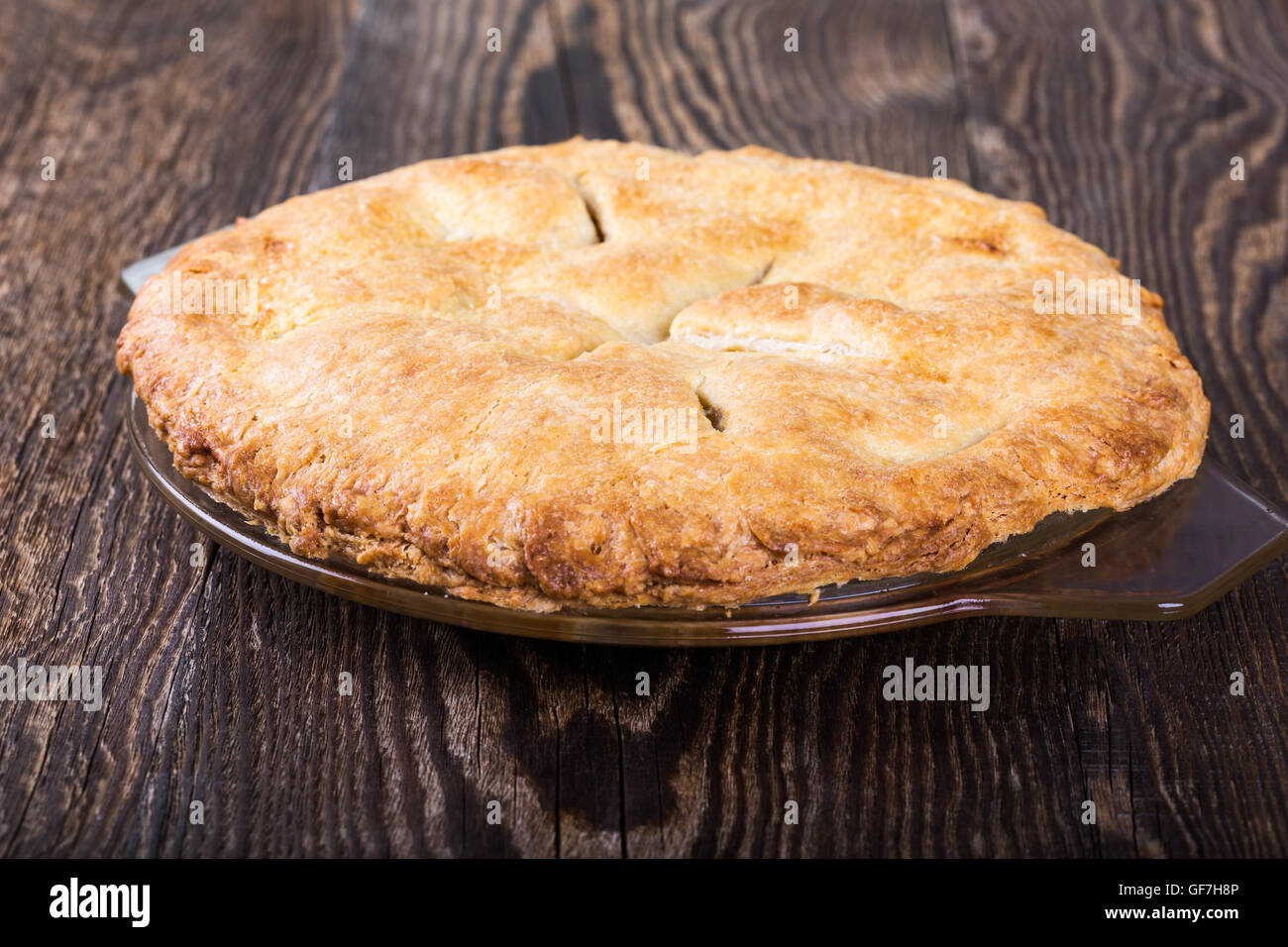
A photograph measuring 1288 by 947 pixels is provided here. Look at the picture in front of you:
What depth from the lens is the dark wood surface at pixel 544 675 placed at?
179cm

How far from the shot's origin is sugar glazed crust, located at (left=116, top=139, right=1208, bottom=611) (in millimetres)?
1764

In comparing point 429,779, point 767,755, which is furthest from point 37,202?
point 767,755

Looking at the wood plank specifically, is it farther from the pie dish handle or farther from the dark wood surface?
the pie dish handle

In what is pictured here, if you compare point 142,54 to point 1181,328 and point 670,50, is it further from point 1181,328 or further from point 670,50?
point 1181,328

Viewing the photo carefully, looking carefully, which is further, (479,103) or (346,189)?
(479,103)

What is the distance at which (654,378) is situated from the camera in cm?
196

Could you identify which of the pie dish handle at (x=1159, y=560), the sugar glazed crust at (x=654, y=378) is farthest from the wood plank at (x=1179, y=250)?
the sugar glazed crust at (x=654, y=378)

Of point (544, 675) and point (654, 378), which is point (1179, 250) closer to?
point (654, 378)

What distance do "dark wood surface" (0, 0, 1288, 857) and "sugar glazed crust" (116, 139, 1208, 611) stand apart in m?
0.25

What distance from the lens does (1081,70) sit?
13.2ft

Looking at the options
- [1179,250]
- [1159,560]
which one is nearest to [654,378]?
[1159,560]

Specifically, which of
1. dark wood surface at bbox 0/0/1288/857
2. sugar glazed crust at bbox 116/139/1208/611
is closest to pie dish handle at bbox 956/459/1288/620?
sugar glazed crust at bbox 116/139/1208/611

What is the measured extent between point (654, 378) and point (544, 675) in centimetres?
48

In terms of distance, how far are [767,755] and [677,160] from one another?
1.32 metres
